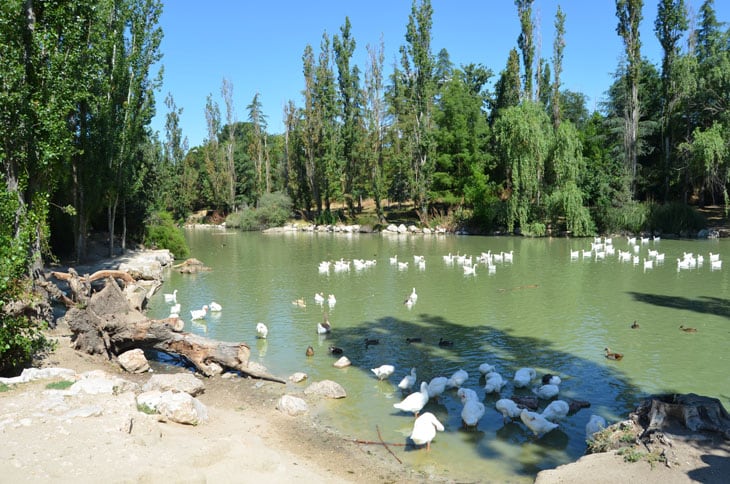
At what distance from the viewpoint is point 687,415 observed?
6.38 meters

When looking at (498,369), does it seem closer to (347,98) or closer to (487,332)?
(487,332)

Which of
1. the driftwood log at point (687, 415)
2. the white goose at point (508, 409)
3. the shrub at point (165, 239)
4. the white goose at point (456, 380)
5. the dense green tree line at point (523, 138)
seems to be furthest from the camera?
the dense green tree line at point (523, 138)

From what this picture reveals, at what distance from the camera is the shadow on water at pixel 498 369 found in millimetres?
7738

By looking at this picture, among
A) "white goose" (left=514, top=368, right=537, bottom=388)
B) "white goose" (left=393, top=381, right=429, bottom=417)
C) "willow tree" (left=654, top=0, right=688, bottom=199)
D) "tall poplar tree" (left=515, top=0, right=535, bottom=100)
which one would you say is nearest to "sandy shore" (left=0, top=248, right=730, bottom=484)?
"white goose" (left=393, top=381, right=429, bottom=417)

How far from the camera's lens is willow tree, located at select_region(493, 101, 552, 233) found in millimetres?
39906

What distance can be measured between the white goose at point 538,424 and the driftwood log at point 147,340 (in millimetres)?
4813

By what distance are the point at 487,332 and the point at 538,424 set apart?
6.31 m

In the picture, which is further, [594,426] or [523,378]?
[523,378]

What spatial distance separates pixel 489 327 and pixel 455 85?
42.1 metres

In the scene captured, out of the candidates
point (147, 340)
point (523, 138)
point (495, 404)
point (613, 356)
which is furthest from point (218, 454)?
point (523, 138)

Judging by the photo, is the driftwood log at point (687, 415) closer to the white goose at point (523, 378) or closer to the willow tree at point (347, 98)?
the white goose at point (523, 378)

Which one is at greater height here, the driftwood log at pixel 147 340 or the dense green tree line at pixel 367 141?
the dense green tree line at pixel 367 141

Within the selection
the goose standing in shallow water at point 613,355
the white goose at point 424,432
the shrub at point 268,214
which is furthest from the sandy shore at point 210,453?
the shrub at point 268,214

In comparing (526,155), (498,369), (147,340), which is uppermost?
(526,155)
